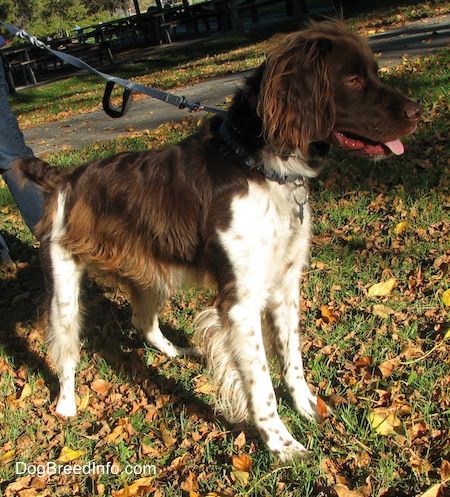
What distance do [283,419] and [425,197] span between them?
261 centimetres

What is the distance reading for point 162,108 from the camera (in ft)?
36.3

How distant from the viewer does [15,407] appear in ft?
12.2

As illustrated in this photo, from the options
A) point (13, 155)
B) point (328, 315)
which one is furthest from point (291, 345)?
point (13, 155)

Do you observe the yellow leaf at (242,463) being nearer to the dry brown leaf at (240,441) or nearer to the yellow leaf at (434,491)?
the dry brown leaf at (240,441)

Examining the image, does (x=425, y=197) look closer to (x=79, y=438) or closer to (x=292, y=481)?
(x=292, y=481)

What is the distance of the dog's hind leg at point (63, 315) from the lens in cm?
336

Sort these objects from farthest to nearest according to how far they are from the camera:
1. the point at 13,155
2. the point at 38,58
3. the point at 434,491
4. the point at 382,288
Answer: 1. the point at 38,58
2. the point at 13,155
3. the point at 382,288
4. the point at 434,491

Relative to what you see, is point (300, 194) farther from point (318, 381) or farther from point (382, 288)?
point (382, 288)

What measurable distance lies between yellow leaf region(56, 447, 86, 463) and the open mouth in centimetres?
216

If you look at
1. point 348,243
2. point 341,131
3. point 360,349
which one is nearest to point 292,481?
point 360,349

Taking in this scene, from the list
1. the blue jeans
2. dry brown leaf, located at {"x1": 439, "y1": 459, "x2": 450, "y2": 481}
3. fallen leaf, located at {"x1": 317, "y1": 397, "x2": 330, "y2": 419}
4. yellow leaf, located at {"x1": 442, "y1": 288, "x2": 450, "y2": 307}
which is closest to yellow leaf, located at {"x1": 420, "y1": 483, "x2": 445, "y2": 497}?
dry brown leaf, located at {"x1": 439, "y1": 459, "x2": 450, "y2": 481}

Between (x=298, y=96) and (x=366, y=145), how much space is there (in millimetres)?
419

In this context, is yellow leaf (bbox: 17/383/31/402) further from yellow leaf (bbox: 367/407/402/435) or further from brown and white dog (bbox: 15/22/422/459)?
yellow leaf (bbox: 367/407/402/435)

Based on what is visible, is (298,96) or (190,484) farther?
(190,484)
